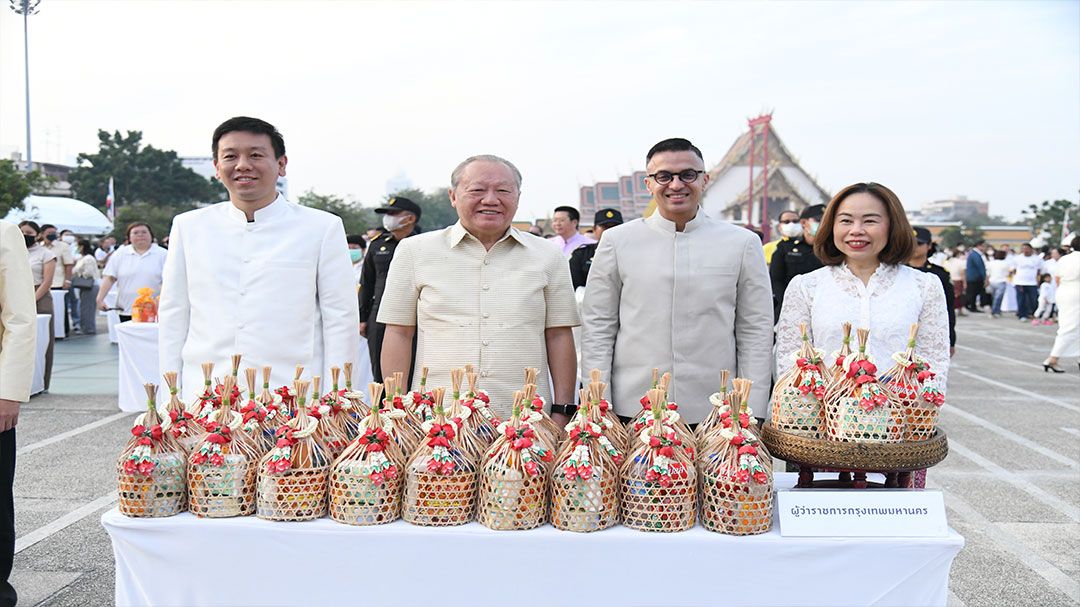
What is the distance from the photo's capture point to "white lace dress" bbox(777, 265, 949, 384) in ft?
8.14

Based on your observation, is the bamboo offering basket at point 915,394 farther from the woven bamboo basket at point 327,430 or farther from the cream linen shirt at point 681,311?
the woven bamboo basket at point 327,430

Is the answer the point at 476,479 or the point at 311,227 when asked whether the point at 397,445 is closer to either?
the point at 476,479

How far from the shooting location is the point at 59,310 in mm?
12055

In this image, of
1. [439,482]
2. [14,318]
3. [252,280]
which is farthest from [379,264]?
[439,482]

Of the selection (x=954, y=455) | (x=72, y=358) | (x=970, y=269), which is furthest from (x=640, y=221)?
(x=970, y=269)

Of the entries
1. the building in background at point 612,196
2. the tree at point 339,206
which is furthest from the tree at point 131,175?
the building in background at point 612,196

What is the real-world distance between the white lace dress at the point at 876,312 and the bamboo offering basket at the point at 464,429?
1047mm

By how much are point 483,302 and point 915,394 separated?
1.34 metres

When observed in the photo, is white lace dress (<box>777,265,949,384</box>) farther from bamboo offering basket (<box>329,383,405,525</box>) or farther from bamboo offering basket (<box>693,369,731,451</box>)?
bamboo offering basket (<box>329,383,405,525</box>)

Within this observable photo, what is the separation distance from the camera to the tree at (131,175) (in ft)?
159

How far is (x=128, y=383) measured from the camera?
22.3ft

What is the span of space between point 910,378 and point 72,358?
1087 centimetres

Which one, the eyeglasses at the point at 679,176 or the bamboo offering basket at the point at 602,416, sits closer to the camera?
the bamboo offering basket at the point at 602,416

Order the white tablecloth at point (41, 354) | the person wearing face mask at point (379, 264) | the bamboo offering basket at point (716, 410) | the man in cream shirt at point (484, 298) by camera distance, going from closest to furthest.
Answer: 1. the bamboo offering basket at point (716, 410)
2. the man in cream shirt at point (484, 298)
3. the person wearing face mask at point (379, 264)
4. the white tablecloth at point (41, 354)
